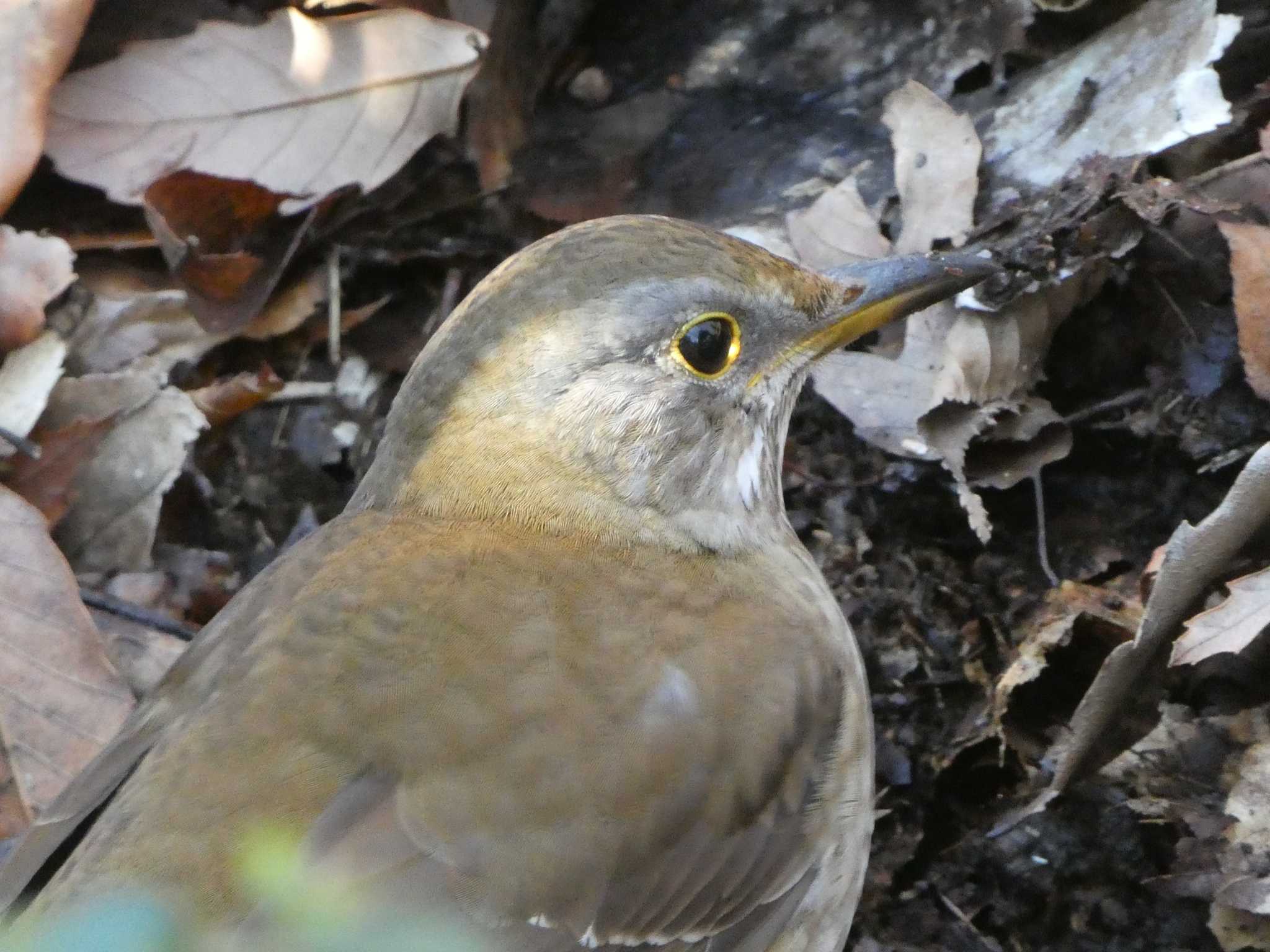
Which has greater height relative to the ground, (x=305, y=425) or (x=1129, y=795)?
(x=305, y=425)

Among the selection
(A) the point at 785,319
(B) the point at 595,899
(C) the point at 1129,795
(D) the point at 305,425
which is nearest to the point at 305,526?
(D) the point at 305,425

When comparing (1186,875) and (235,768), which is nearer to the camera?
(235,768)

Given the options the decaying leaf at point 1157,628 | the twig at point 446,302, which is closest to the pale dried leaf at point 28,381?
the twig at point 446,302

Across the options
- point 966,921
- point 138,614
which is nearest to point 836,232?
point 966,921

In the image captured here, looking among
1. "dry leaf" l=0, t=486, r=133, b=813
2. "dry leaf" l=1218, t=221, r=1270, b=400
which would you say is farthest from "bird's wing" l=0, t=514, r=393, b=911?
"dry leaf" l=1218, t=221, r=1270, b=400

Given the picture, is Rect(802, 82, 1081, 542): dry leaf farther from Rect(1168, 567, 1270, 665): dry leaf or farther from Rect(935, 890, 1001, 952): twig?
A: Rect(935, 890, 1001, 952): twig

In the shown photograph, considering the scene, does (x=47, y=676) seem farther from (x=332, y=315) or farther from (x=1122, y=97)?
(x=1122, y=97)

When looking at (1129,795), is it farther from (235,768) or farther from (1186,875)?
(235,768)
